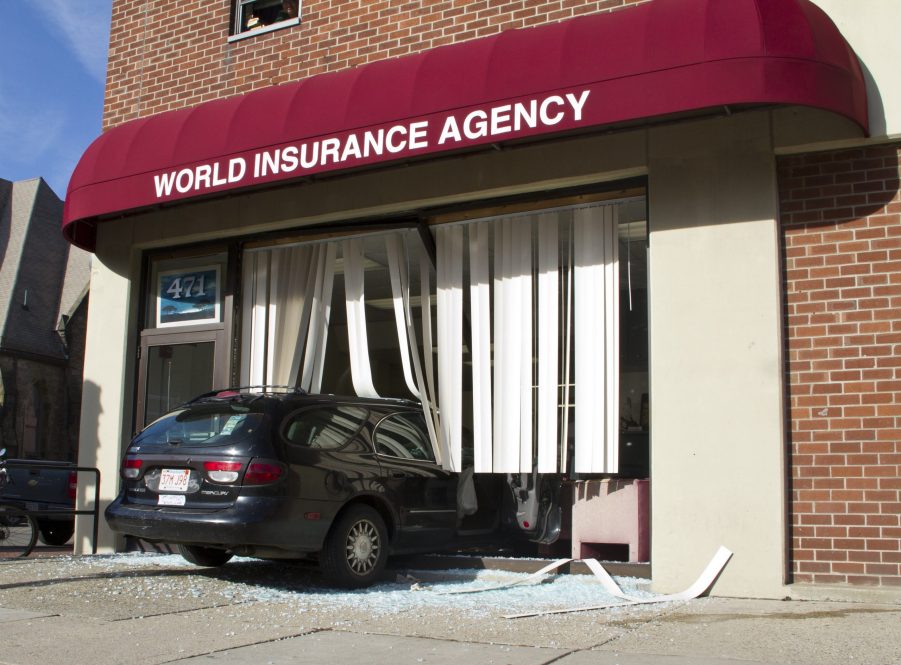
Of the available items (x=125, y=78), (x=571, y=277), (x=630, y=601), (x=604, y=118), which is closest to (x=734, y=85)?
(x=604, y=118)

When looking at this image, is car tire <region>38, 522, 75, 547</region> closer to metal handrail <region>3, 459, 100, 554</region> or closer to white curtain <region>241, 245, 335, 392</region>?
metal handrail <region>3, 459, 100, 554</region>

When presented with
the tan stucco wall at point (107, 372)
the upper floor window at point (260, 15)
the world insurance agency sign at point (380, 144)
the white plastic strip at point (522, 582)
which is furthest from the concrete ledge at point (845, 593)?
the upper floor window at point (260, 15)

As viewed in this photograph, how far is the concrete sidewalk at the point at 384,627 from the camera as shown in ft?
16.2

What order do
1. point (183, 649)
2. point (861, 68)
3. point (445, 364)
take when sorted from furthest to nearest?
point (445, 364), point (861, 68), point (183, 649)

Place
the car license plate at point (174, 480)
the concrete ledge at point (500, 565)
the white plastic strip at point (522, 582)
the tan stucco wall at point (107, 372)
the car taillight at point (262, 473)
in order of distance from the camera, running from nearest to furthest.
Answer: the car taillight at point (262, 473), the car license plate at point (174, 480), the white plastic strip at point (522, 582), the concrete ledge at point (500, 565), the tan stucco wall at point (107, 372)

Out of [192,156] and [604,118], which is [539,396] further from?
[192,156]

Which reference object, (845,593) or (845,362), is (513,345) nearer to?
(845,362)

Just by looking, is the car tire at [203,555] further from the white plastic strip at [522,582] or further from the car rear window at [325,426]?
the white plastic strip at [522,582]

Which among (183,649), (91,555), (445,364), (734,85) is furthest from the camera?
(91,555)

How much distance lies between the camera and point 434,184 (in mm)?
9055

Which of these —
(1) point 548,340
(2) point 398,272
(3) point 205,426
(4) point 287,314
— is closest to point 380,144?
(2) point 398,272

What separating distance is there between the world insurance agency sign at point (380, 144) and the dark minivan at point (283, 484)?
2087 millimetres

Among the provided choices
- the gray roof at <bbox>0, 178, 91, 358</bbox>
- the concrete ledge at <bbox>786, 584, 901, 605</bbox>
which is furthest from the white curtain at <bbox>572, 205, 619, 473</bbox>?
the gray roof at <bbox>0, 178, 91, 358</bbox>

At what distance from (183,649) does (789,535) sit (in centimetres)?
451
